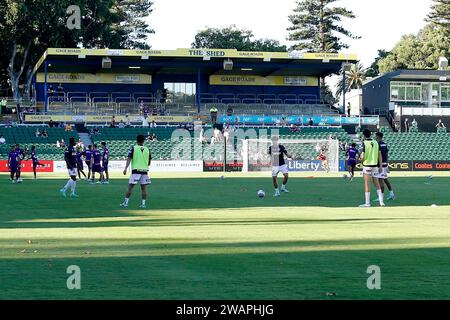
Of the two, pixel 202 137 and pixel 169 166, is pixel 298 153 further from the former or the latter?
pixel 169 166

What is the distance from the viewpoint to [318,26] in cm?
11356

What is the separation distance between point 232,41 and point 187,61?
33.4m

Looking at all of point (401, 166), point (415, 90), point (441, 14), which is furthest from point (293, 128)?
point (441, 14)

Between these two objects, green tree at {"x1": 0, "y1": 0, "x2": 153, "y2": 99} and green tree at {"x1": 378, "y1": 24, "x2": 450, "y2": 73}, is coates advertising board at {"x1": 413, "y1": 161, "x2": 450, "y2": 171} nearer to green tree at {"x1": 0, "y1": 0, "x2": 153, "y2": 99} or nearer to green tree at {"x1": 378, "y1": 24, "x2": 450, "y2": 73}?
green tree at {"x1": 0, "y1": 0, "x2": 153, "y2": 99}

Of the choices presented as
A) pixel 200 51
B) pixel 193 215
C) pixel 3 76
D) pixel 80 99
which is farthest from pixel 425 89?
pixel 193 215

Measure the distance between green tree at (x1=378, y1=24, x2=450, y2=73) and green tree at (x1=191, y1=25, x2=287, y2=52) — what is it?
646 inches

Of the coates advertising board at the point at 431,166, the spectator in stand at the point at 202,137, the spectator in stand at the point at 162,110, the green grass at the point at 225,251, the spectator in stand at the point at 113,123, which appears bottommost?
the coates advertising board at the point at 431,166

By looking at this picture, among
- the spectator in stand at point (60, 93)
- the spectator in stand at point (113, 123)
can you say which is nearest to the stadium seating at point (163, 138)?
the spectator in stand at point (113, 123)

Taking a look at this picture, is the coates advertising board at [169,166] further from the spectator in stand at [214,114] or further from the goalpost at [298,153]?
the spectator in stand at [214,114]

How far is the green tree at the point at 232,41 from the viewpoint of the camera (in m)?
108

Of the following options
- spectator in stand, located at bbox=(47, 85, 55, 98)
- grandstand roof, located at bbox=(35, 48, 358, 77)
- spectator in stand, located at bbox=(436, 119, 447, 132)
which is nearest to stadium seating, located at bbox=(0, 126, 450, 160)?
spectator in stand, located at bbox=(436, 119, 447, 132)

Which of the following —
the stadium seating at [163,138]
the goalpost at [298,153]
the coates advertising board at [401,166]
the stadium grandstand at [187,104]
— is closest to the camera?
the goalpost at [298,153]

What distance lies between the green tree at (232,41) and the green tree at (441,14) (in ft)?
79.4
